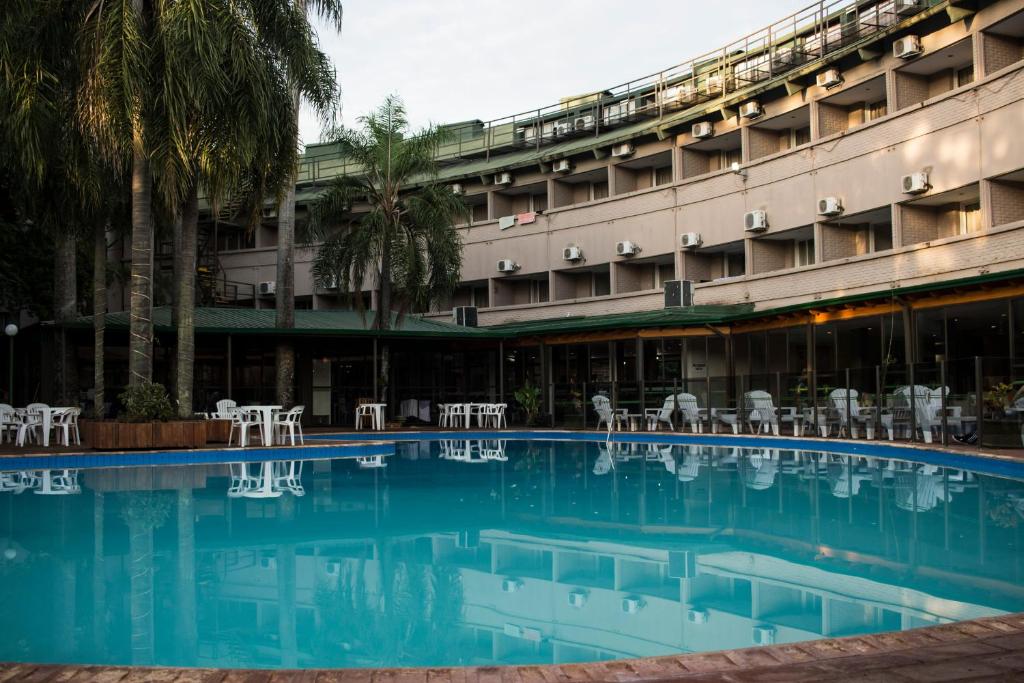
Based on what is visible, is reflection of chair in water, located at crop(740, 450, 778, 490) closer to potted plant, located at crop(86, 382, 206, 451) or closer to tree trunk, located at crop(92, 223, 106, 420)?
potted plant, located at crop(86, 382, 206, 451)

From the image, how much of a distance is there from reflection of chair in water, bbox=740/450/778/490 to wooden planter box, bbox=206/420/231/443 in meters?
9.59

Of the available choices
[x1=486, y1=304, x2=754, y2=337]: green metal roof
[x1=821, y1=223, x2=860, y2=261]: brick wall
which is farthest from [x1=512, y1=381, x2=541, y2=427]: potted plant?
[x1=821, y1=223, x2=860, y2=261]: brick wall

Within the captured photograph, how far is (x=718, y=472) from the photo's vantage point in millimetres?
13695

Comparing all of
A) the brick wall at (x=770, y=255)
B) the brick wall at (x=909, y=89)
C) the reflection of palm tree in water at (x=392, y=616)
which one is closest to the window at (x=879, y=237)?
the brick wall at (x=770, y=255)

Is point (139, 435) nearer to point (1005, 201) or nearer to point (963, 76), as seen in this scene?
point (1005, 201)

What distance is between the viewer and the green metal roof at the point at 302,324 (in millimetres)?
24719

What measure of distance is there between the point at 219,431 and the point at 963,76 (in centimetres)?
1792

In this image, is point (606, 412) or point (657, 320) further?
point (657, 320)

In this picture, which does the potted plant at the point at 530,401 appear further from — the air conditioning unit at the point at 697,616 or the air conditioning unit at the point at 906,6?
the air conditioning unit at the point at 697,616

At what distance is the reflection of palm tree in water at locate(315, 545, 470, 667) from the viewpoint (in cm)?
454

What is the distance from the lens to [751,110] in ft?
84.3

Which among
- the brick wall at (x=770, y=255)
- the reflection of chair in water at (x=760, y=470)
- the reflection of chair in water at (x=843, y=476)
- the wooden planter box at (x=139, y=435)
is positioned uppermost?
the brick wall at (x=770, y=255)

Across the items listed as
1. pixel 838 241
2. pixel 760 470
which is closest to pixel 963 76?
pixel 838 241

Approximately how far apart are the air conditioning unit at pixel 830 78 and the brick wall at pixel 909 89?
63.2 inches
